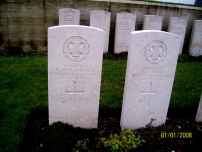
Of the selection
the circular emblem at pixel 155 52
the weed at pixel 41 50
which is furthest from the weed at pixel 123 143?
the weed at pixel 41 50

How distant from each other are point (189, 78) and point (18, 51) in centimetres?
647

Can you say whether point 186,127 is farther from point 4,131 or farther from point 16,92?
point 16,92

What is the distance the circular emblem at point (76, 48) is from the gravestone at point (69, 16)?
489 cm

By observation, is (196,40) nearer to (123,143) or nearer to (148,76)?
(148,76)

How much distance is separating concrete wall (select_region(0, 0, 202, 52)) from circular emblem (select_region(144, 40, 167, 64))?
581cm

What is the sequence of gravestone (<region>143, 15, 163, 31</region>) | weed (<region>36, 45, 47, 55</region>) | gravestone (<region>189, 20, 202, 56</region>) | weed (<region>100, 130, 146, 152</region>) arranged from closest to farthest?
weed (<region>100, 130, 146, 152</region>)
weed (<region>36, 45, 47, 55</region>)
gravestone (<region>143, 15, 163, 31</region>)
gravestone (<region>189, 20, 202, 56</region>)

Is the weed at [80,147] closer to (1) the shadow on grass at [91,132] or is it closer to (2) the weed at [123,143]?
(1) the shadow on grass at [91,132]

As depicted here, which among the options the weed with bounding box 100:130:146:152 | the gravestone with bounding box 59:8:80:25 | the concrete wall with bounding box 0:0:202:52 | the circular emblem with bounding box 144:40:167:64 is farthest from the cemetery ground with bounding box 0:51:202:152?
the concrete wall with bounding box 0:0:202:52

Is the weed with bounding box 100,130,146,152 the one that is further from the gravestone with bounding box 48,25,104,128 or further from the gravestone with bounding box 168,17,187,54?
the gravestone with bounding box 168,17,187,54

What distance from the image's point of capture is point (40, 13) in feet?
27.3

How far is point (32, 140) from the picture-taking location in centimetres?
342

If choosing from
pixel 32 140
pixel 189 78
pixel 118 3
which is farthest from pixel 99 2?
pixel 32 140

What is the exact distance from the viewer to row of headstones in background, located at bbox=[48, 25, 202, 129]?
3225 millimetres

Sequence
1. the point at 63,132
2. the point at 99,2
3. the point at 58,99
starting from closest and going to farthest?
the point at 63,132 → the point at 58,99 → the point at 99,2
